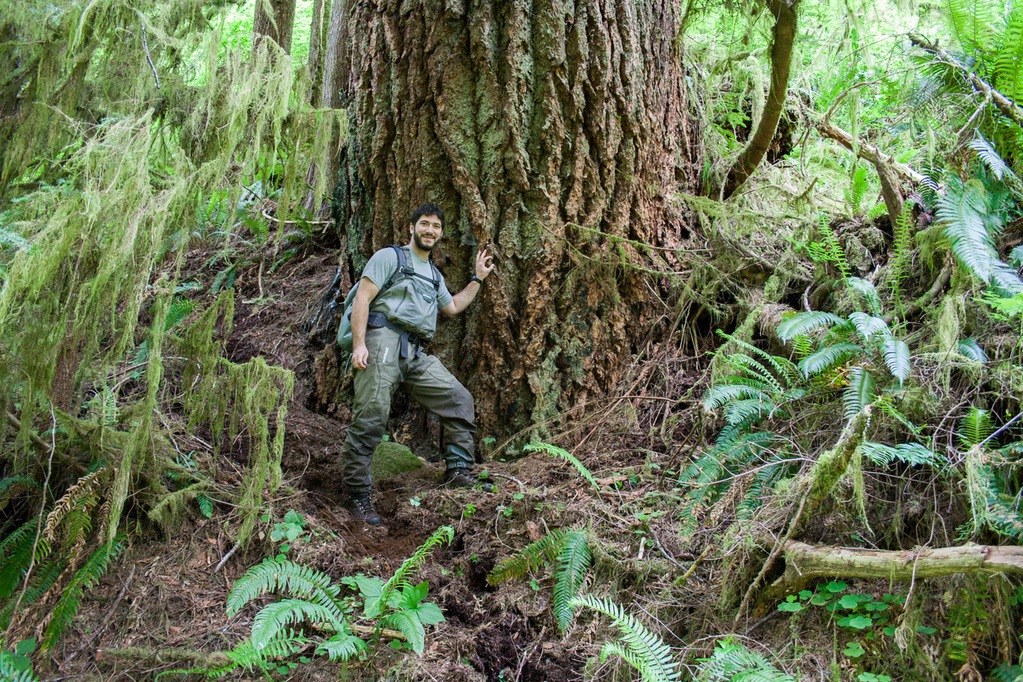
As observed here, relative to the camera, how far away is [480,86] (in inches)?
213

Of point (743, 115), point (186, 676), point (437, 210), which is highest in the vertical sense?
point (743, 115)

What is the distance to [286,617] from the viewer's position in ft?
12.2

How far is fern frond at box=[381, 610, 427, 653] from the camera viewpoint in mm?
3578

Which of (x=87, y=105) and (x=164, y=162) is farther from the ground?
(x=87, y=105)

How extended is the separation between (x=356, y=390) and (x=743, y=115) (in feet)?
14.2

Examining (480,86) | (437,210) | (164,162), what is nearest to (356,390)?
(437,210)

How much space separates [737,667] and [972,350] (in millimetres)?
2123

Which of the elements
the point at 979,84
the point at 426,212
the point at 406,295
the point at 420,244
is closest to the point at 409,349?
the point at 406,295

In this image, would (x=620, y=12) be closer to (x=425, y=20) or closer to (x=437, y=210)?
(x=425, y=20)

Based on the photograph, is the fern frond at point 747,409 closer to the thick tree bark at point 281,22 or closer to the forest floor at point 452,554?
the forest floor at point 452,554

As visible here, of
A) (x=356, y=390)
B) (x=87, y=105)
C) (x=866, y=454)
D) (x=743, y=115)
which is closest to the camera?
(x=866, y=454)

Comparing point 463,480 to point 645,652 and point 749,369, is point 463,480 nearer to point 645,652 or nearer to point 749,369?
point 749,369

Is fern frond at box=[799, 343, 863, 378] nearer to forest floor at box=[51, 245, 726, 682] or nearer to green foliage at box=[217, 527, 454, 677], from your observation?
forest floor at box=[51, 245, 726, 682]

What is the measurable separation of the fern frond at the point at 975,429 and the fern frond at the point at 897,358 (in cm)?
34
